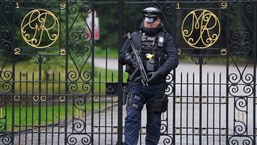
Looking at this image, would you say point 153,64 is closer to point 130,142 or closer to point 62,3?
point 130,142

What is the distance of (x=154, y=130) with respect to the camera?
10.4m

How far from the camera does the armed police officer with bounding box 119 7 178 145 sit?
33.5 ft

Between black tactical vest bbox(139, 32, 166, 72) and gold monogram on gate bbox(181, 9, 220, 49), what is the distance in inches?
36.3

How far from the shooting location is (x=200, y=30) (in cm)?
1116

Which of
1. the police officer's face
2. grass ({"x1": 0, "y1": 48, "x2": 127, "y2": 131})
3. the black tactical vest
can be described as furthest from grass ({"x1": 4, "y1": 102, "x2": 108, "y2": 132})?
the police officer's face

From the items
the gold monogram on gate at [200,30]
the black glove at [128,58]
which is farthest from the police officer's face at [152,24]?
the gold monogram on gate at [200,30]

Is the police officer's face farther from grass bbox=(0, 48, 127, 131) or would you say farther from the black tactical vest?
grass bbox=(0, 48, 127, 131)

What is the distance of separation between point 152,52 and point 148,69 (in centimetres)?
26

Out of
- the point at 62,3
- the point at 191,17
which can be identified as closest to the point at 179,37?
the point at 191,17

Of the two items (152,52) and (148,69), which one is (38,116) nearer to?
(148,69)

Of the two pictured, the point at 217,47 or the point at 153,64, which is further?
the point at 217,47

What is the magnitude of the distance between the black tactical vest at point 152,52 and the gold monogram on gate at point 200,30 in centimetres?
92

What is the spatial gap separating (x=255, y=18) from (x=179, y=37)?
1.30 metres

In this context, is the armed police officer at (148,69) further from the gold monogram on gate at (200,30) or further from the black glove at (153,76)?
the gold monogram on gate at (200,30)
